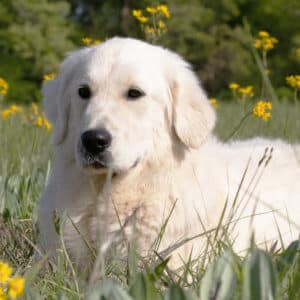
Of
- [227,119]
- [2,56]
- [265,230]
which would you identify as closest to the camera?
[265,230]

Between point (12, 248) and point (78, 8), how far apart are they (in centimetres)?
2981

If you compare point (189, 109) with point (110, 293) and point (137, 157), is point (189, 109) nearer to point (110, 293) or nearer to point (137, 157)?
point (137, 157)

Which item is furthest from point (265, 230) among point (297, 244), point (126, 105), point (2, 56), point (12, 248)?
point (2, 56)

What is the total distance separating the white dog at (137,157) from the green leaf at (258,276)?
1382 millimetres

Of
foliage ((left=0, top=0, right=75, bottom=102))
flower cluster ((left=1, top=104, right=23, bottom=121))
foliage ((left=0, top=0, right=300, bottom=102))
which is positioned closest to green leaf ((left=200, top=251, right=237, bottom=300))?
flower cluster ((left=1, top=104, right=23, bottom=121))

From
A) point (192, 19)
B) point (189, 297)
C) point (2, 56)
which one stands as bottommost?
point (2, 56)

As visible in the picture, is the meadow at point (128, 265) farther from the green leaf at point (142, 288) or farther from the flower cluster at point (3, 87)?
the flower cluster at point (3, 87)

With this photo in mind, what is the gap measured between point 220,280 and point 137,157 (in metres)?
1.52

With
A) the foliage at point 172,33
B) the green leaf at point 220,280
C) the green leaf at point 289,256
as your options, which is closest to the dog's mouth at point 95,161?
the green leaf at point 289,256

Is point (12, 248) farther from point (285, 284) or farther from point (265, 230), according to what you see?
point (285, 284)

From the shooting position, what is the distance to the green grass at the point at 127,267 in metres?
1.65

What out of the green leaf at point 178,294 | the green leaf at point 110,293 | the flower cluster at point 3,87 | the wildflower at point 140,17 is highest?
the wildflower at point 140,17

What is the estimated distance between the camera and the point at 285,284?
2.16m

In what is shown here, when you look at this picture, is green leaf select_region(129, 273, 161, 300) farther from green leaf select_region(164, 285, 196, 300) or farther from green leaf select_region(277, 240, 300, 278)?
green leaf select_region(277, 240, 300, 278)
